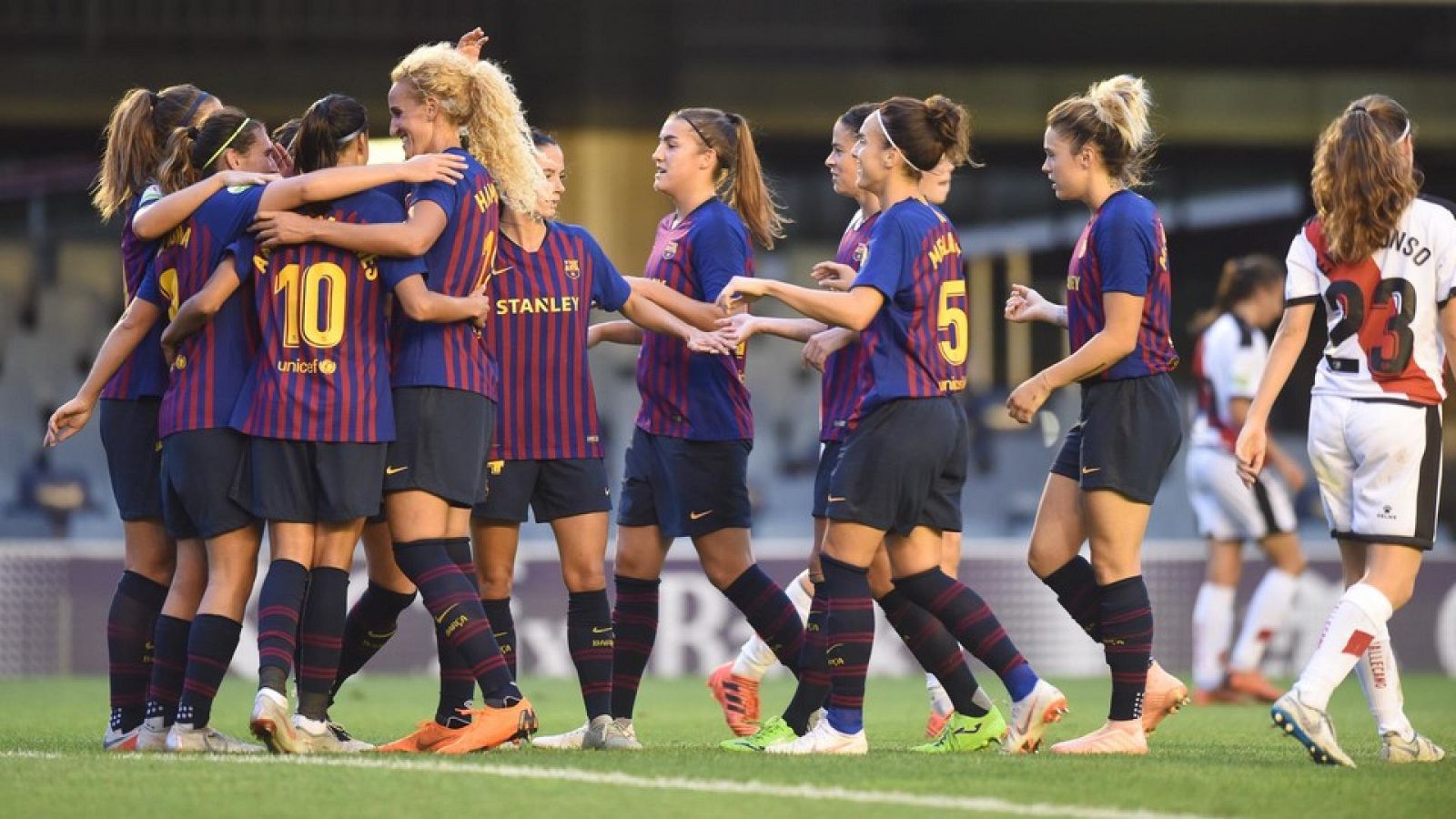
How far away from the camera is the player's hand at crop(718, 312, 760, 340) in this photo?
5898 mm

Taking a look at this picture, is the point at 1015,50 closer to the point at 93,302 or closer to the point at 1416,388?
the point at 93,302

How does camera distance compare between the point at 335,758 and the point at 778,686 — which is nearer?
the point at 335,758

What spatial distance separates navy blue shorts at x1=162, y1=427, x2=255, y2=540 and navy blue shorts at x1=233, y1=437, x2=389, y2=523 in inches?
2.4

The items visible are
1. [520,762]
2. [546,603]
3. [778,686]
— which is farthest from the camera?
[546,603]

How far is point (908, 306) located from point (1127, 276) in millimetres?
670

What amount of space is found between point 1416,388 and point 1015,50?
10.6 metres

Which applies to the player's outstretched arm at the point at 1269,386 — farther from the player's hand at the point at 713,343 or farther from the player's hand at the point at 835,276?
the player's hand at the point at 713,343

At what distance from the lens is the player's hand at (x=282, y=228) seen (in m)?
5.51

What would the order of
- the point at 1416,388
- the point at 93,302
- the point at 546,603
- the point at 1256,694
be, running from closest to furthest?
1. the point at 1416,388
2. the point at 1256,694
3. the point at 546,603
4. the point at 93,302

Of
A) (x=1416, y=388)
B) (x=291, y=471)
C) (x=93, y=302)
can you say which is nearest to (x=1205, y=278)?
(x=93, y=302)

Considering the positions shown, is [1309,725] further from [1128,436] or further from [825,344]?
[825,344]

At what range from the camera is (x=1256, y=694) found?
995 centimetres

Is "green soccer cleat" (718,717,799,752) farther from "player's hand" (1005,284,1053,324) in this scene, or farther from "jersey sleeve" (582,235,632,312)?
"player's hand" (1005,284,1053,324)

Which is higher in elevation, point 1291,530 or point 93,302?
point 93,302
